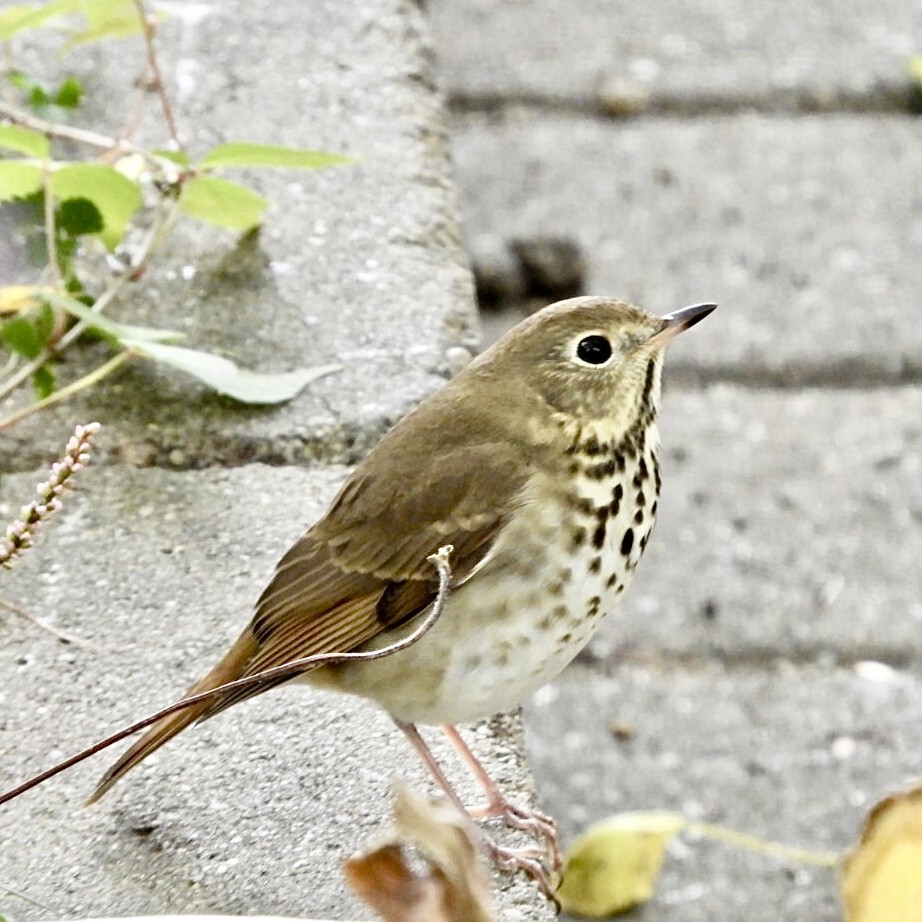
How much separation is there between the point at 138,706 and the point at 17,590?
259mm

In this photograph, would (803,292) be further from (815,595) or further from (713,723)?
(713,723)

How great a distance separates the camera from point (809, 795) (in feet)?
9.69

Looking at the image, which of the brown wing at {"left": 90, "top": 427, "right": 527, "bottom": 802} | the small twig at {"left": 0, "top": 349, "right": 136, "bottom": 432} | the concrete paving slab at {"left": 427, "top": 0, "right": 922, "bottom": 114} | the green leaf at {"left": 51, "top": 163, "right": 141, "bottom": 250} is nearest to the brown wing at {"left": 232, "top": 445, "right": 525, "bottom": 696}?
the brown wing at {"left": 90, "top": 427, "right": 527, "bottom": 802}

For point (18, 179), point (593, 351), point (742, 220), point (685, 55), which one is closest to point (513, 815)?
point (593, 351)

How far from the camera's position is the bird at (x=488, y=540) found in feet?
6.32

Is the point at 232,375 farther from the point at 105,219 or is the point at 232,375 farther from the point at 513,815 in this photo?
the point at 513,815

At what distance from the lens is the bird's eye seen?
2.03 metres

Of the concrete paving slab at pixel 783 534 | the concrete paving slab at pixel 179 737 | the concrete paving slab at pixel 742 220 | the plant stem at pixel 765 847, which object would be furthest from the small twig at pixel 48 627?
the concrete paving slab at pixel 742 220

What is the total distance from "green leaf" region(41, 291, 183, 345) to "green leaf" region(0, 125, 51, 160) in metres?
0.18

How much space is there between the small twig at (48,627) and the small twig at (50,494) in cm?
33

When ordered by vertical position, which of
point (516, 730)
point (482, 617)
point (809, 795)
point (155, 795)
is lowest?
point (809, 795)

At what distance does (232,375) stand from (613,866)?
927mm

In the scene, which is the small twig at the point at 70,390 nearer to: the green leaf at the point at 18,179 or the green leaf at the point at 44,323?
the green leaf at the point at 44,323

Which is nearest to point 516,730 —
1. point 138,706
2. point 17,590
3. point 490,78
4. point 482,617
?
point 482,617
